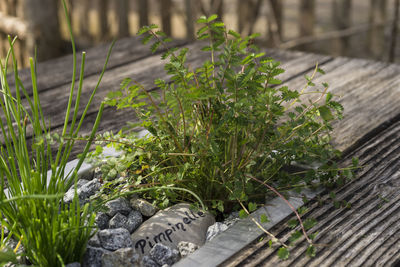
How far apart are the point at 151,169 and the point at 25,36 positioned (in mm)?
2889

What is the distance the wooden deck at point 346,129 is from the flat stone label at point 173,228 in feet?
0.63

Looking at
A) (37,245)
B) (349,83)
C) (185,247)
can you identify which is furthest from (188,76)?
(349,83)

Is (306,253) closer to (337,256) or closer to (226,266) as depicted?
(337,256)

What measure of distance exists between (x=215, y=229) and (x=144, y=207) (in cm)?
21

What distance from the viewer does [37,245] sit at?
112 centimetres

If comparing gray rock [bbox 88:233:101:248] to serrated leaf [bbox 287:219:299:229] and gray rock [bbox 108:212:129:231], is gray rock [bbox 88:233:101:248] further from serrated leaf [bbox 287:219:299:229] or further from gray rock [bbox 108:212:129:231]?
serrated leaf [bbox 287:219:299:229]

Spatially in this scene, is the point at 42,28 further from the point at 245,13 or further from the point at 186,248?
the point at 186,248

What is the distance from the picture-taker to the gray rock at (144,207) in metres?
1.45

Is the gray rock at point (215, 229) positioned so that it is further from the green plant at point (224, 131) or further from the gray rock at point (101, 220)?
the gray rock at point (101, 220)

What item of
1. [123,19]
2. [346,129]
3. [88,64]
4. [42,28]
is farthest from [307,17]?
[346,129]

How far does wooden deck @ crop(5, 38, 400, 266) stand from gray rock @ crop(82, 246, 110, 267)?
0.92 feet

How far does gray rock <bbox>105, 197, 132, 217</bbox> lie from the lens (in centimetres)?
144

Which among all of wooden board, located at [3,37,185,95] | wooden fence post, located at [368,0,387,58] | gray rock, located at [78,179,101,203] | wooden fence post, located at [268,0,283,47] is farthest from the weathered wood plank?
wooden fence post, located at [368,0,387,58]

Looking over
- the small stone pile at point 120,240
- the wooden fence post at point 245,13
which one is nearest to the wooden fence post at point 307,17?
the wooden fence post at point 245,13
